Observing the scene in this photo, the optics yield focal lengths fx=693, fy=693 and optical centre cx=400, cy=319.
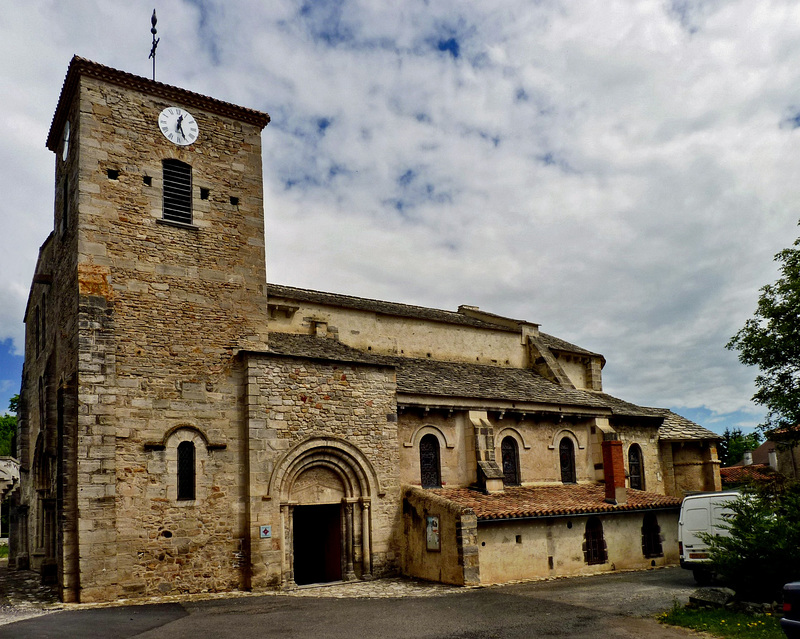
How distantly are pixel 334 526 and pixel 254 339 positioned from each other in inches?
226

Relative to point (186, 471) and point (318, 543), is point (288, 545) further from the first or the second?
point (186, 471)

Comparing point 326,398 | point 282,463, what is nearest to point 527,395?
point 326,398

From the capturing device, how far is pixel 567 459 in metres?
25.0

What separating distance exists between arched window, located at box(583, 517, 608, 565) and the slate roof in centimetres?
440

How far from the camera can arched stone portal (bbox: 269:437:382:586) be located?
17984 millimetres

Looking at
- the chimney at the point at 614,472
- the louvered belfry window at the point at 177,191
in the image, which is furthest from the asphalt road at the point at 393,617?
the louvered belfry window at the point at 177,191

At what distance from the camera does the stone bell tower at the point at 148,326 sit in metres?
15.9

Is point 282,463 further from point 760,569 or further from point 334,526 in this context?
point 760,569

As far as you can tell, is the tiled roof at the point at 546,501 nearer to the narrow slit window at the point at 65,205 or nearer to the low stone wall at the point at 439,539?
the low stone wall at the point at 439,539

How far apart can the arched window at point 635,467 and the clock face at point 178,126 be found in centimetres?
1961

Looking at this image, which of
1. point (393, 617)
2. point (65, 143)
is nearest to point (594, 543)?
point (393, 617)

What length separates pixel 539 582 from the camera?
18.9 m

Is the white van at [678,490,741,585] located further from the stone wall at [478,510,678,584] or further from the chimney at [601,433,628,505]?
the chimney at [601,433,628,505]

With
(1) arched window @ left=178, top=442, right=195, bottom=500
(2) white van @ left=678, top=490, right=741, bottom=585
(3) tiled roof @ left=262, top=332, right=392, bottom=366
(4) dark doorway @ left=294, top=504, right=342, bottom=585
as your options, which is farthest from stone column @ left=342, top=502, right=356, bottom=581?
(2) white van @ left=678, top=490, right=741, bottom=585
